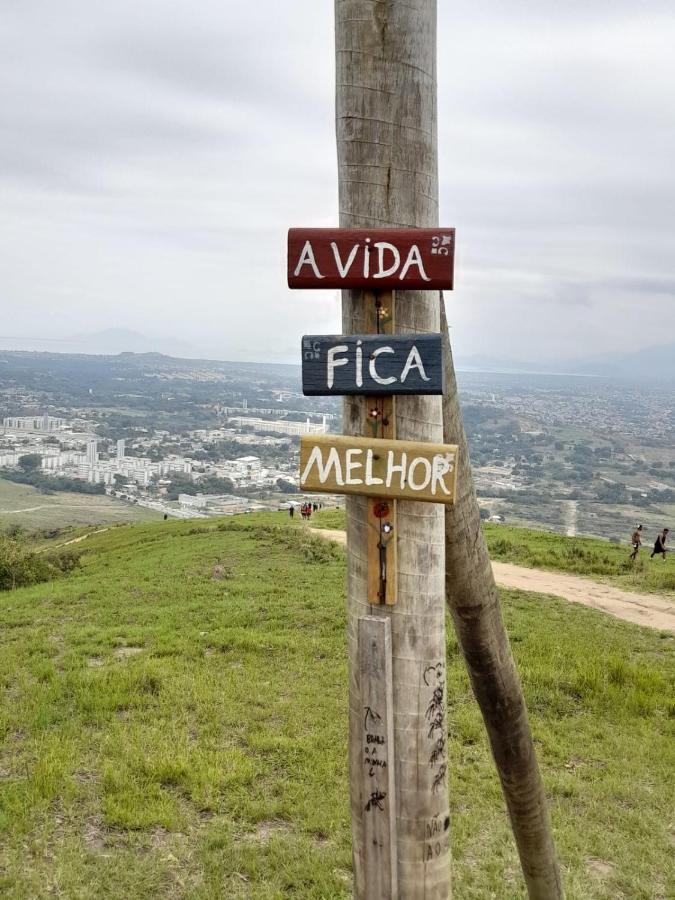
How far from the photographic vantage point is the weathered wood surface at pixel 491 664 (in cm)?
285

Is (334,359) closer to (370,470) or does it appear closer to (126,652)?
(370,470)

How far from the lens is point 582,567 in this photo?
17469mm

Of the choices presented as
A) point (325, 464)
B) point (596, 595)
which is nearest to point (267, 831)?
point (325, 464)

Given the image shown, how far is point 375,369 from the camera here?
90.6 inches

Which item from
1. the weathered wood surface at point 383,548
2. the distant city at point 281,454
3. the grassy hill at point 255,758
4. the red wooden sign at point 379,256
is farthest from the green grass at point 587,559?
the distant city at point 281,454

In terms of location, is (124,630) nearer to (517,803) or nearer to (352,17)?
(517,803)

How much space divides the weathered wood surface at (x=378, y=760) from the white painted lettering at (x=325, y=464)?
507mm

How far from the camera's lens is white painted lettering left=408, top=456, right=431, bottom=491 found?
229 centimetres

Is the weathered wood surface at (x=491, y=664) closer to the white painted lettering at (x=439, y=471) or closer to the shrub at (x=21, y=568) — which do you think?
the white painted lettering at (x=439, y=471)

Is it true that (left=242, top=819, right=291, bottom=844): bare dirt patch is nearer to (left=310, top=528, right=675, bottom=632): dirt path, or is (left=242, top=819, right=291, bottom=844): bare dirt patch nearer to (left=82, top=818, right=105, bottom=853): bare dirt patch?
(left=82, top=818, right=105, bottom=853): bare dirt patch

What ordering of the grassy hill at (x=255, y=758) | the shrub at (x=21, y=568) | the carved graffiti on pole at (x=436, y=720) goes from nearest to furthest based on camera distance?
1. the carved graffiti on pole at (x=436, y=720)
2. the grassy hill at (x=255, y=758)
3. the shrub at (x=21, y=568)

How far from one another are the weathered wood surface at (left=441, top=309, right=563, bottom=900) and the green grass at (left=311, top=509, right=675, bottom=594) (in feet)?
42.5

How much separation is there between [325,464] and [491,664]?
4.84 feet

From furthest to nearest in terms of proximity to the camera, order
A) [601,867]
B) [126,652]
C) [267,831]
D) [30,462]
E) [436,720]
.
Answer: [30,462] < [126,652] < [267,831] < [601,867] < [436,720]
